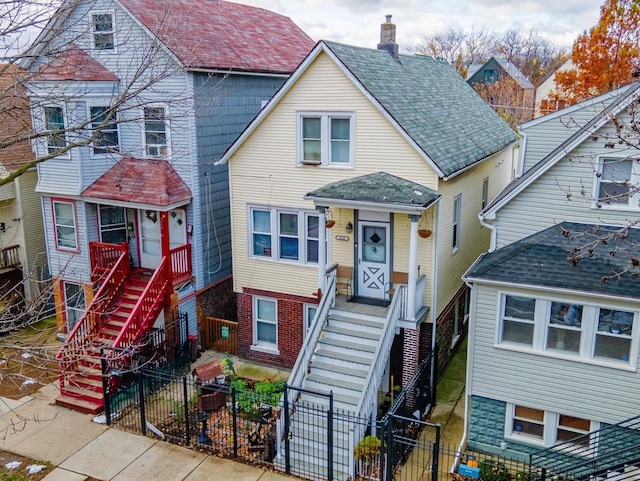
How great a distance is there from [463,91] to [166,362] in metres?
15.0

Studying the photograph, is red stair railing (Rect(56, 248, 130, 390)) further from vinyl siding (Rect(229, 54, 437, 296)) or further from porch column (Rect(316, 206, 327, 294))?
porch column (Rect(316, 206, 327, 294))

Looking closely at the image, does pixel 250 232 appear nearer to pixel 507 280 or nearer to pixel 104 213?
pixel 104 213

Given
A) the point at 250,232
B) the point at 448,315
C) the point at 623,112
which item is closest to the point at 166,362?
the point at 250,232

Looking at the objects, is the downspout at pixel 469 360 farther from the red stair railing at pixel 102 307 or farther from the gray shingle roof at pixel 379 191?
the red stair railing at pixel 102 307

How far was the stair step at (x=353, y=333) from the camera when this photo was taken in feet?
50.3

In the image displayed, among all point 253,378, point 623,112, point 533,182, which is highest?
point 623,112

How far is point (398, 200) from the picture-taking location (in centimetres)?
1461

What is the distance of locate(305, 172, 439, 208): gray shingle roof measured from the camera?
14.6 m

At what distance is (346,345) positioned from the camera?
15320 mm

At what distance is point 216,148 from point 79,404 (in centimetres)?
896

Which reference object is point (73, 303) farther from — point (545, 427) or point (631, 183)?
point (631, 183)

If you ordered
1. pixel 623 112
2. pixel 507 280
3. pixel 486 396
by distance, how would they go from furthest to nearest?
pixel 486 396 → pixel 507 280 → pixel 623 112

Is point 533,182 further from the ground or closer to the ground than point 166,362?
further from the ground

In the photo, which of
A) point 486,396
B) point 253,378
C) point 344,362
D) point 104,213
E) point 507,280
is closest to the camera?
point 507,280
